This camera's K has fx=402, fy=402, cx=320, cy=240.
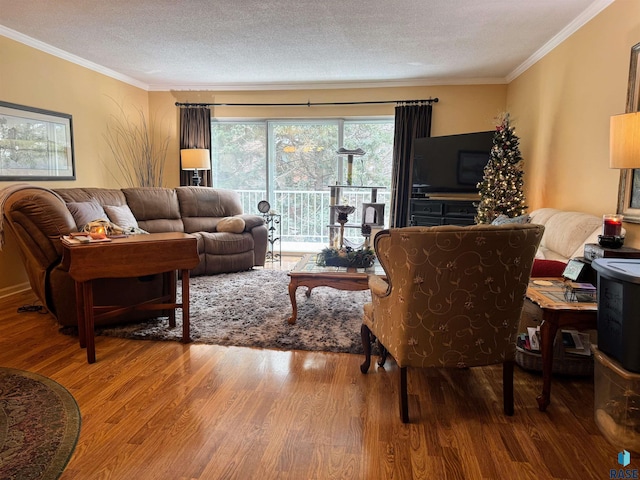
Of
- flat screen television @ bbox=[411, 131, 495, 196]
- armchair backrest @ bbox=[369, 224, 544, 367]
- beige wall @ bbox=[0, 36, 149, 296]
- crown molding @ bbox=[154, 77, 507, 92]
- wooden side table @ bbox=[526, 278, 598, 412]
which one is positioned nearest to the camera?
armchair backrest @ bbox=[369, 224, 544, 367]

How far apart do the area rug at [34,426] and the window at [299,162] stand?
4333 mm

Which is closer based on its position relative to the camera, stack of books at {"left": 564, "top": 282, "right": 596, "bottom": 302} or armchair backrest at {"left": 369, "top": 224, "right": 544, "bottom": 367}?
armchair backrest at {"left": 369, "top": 224, "right": 544, "bottom": 367}

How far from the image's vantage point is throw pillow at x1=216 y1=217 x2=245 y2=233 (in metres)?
4.87

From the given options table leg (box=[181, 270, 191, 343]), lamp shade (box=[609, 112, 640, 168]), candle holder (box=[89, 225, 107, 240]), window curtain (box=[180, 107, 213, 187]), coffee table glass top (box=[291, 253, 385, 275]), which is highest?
window curtain (box=[180, 107, 213, 187])

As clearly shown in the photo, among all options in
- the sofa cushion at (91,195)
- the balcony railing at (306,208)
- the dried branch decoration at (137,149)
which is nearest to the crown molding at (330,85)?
the dried branch decoration at (137,149)

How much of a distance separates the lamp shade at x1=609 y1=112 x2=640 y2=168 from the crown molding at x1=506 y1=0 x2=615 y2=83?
1.47 meters

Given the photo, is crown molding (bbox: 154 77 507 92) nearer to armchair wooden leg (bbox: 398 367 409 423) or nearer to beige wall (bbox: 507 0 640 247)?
beige wall (bbox: 507 0 640 247)

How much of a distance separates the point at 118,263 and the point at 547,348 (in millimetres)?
2415

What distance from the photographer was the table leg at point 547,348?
6.08 feet

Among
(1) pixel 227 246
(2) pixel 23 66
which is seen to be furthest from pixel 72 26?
(1) pixel 227 246

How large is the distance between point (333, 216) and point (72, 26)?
3.60 metres

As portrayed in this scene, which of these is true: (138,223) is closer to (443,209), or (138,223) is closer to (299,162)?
(299,162)

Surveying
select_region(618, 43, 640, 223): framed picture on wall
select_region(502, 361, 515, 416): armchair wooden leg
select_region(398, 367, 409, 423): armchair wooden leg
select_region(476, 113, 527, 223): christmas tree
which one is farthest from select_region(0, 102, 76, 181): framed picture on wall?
select_region(618, 43, 640, 223): framed picture on wall

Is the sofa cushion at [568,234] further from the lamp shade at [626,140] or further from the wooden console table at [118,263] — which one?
the wooden console table at [118,263]
